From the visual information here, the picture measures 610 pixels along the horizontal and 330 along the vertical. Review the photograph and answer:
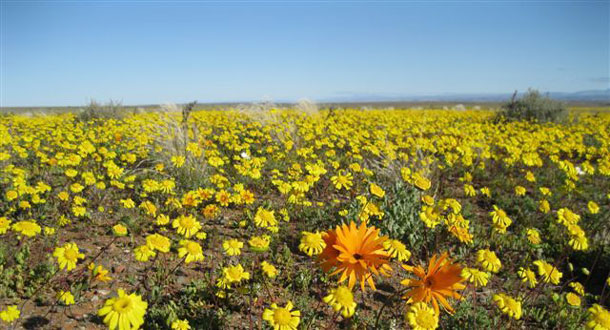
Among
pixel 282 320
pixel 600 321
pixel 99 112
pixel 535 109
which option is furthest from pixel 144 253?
pixel 535 109

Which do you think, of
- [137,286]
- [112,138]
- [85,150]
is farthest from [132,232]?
[112,138]

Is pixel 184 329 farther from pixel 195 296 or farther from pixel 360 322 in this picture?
pixel 360 322

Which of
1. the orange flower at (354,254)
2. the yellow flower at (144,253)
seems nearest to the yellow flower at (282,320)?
the orange flower at (354,254)

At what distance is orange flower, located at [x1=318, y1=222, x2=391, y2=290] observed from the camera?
196 centimetres

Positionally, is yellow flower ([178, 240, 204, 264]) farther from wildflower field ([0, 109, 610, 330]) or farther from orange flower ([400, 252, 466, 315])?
orange flower ([400, 252, 466, 315])

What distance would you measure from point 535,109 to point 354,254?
59.5 feet

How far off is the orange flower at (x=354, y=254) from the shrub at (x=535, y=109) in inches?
656

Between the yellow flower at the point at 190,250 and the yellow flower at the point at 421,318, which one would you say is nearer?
the yellow flower at the point at 421,318

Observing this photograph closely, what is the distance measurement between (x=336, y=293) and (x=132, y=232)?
3838 mm

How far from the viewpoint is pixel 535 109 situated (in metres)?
16.2

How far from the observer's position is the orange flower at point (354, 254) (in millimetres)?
1956

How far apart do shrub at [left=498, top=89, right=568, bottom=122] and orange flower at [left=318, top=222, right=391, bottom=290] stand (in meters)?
16.7

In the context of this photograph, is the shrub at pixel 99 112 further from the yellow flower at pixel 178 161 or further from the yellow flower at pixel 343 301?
the yellow flower at pixel 343 301

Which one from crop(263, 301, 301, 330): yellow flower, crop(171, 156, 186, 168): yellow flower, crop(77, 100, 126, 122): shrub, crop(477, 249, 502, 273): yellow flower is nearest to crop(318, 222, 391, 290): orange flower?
crop(263, 301, 301, 330): yellow flower
